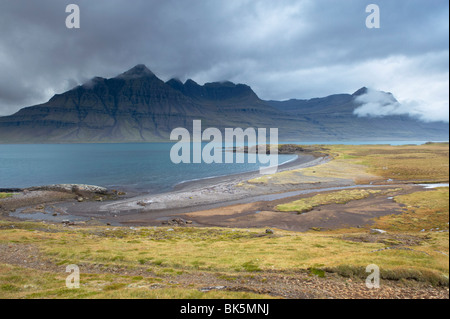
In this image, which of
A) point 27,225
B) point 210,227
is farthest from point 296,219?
point 27,225

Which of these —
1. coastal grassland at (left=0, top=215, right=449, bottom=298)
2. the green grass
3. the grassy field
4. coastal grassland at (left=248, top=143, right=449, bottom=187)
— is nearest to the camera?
coastal grassland at (left=0, top=215, right=449, bottom=298)

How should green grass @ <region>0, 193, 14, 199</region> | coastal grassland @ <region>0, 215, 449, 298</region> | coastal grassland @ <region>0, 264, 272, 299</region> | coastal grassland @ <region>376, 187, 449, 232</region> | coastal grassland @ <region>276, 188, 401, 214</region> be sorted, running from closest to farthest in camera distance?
coastal grassland @ <region>0, 264, 272, 299</region>
coastal grassland @ <region>0, 215, 449, 298</region>
coastal grassland @ <region>376, 187, 449, 232</region>
coastal grassland @ <region>276, 188, 401, 214</region>
green grass @ <region>0, 193, 14, 199</region>

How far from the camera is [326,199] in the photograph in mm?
60938

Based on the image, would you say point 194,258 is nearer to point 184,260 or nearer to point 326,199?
point 184,260

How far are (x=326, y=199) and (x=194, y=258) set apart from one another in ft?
148

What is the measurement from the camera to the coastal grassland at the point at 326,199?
55209mm

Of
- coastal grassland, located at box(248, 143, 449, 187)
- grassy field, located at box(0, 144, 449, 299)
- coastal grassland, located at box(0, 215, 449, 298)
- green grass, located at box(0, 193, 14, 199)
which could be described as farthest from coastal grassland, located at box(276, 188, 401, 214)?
green grass, located at box(0, 193, 14, 199)

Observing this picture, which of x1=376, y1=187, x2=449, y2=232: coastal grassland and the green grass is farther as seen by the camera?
the green grass

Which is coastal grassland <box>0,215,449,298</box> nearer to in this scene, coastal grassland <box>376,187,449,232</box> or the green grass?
coastal grassland <box>376,187,449,232</box>

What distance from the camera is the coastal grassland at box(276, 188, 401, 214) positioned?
55.2 metres

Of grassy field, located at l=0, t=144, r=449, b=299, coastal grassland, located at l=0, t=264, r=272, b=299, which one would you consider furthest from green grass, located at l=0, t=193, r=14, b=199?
coastal grassland, located at l=0, t=264, r=272, b=299

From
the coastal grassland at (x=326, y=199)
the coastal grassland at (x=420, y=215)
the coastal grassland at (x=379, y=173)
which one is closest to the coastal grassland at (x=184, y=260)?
the coastal grassland at (x=420, y=215)

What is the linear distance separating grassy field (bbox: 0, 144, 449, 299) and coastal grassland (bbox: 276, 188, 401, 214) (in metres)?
14.1

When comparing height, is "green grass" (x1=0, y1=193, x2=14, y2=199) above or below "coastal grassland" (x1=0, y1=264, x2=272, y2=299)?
below
